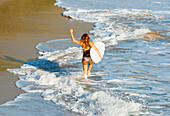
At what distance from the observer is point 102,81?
852 cm

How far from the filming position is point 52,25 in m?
17.0

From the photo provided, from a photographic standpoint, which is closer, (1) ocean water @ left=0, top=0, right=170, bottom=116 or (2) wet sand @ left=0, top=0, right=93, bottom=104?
(1) ocean water @ left=0, top=0, right=170, bottom=116

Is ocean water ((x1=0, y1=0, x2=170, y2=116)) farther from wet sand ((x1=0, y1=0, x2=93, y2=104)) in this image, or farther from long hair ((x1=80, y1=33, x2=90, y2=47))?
long hair ((x1=80, y1=33, x2=90, y2=47))

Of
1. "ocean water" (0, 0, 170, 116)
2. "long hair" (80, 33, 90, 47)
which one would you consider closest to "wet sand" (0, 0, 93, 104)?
"ocean water" (0, 0, 170, 116)

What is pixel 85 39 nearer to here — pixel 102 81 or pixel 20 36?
pixel 102 81

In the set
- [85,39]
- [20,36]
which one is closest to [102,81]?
[85,39]

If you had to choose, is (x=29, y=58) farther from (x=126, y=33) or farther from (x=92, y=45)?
(x=126, y=33)

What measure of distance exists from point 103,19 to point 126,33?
5672mm

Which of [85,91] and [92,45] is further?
[92,45]

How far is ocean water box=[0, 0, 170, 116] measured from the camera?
658 cm

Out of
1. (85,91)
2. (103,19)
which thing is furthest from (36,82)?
(103,19)

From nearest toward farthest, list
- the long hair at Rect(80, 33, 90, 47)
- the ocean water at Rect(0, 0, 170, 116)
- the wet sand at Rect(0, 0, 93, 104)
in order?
the ocean water at Rect(0, 0, 170, 116) → the wet sand at Rect(0, 0, 93, 104) → the long hair at Rect(80, 33, 90, 47)

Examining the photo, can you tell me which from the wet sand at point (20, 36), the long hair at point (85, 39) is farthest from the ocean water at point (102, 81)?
the long hair at point (85, 39)

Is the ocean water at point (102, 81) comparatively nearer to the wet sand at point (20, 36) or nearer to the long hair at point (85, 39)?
the wet sand at point (20, 36)
